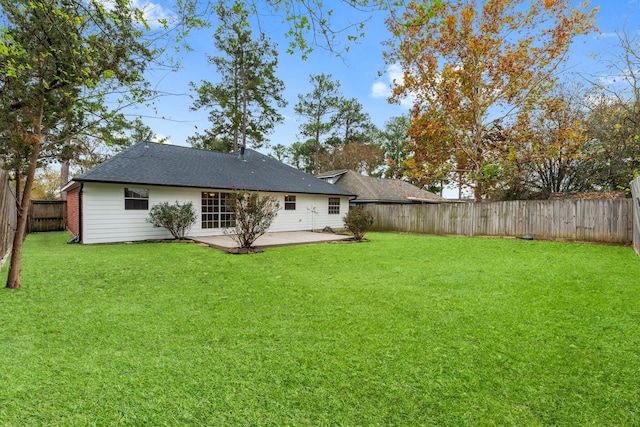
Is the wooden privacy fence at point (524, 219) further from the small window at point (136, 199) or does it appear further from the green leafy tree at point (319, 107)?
the green leafy tree at point (319, 107)

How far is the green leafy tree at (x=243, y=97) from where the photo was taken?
67.3ft

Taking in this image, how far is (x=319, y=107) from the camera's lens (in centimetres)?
2775

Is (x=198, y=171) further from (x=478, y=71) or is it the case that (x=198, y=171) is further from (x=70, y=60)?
(x=478, y=71)

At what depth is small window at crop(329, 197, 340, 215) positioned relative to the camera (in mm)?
16578

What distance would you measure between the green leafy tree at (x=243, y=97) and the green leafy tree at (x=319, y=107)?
Result: 513 cm

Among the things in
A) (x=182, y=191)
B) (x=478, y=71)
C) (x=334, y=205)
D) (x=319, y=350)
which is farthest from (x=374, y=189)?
(x=319, y=350)

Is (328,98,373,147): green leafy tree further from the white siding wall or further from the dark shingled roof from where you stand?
the white siding wall

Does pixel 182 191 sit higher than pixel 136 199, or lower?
higher

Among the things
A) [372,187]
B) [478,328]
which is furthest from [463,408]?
[372,187]

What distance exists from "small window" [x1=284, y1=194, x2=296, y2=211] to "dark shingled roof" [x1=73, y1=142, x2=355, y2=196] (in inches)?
18.3

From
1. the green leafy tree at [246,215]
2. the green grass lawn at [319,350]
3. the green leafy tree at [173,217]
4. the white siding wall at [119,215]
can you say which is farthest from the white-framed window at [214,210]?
the green grass lawn at [319,350]

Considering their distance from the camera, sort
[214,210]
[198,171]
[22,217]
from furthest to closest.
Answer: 1. [198,171]
2. [214,210]
3. [22,217]

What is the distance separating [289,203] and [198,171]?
4.30 metres

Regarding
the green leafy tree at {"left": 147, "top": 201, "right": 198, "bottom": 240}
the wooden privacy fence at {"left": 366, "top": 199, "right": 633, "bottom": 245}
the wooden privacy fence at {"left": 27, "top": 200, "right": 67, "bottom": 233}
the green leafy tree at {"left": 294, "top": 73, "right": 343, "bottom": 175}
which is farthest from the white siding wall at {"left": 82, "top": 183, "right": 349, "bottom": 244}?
the green leafy tree at {"left": 294, "top": 73, "right": 343, "bottom": 175}
